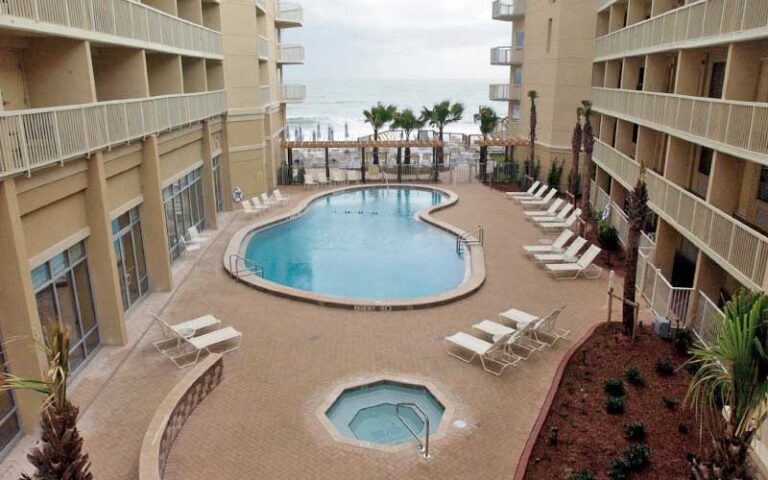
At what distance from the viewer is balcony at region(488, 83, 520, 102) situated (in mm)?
37959

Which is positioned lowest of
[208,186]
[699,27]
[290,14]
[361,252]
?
[361,252]

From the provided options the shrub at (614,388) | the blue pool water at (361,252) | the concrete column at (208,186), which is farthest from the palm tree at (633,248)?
the concrete column at (208,186)

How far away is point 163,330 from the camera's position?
42.5ft

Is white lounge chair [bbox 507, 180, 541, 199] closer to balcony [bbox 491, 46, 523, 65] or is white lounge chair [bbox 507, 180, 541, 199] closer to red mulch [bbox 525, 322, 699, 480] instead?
balcony [bbox 491, 46, 523, 65]

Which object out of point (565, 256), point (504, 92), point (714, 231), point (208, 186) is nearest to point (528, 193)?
point (565, 256)

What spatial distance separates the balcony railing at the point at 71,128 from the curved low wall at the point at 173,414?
14.7 ft

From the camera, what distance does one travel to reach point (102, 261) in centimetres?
1235

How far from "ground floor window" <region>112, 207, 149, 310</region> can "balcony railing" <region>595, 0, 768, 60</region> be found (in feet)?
49.1

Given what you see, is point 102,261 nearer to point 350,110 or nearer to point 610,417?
point 610,417

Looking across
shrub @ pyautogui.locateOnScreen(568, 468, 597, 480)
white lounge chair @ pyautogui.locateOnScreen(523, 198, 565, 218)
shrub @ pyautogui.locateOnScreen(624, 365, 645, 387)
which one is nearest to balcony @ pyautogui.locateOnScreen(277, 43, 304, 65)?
white lounge chair @ pyautogui.locateOnScreen(523, 198, 565, 218)

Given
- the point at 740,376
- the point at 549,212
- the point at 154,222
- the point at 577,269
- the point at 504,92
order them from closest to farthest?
1. the point at 740,376
2. the point at 154,222
3. the point at 577,269
4. the point at 549,212
5. the point at 504,92

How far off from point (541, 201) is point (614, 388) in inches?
665

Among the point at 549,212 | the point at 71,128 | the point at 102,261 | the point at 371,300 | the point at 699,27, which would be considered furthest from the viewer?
the point at 549,212

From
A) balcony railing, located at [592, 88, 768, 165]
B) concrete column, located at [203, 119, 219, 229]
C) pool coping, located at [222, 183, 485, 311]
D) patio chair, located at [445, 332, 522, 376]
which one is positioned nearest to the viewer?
balcony railing, located at [592, 88, 768, 165]
